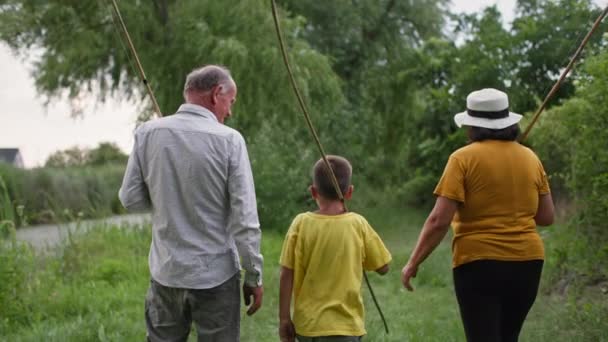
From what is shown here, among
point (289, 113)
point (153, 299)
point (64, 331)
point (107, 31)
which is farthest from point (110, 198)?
point (153, 299)

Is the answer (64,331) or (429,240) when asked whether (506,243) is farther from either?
(64,331)

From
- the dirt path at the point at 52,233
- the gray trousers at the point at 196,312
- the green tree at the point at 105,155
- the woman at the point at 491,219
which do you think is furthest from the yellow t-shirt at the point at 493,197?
the green tree at the point at 105,155

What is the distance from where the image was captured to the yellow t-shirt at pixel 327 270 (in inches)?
141

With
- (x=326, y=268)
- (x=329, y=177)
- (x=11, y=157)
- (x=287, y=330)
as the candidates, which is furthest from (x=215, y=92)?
(x=11, y=157)

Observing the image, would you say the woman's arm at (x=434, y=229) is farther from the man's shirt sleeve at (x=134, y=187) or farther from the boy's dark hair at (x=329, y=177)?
the man's shirt sleeve at (x=134, y=187)

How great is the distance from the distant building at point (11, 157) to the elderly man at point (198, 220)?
15.2 m

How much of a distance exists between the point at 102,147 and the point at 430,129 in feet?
38.5

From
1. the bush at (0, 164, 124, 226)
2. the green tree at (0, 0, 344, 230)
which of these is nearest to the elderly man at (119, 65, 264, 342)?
the green tree at (0, 0, 344, 230)

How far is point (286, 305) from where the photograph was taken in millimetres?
3621

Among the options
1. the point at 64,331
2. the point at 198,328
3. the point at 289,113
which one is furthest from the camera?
the point at 289,113

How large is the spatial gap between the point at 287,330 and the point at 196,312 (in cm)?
42

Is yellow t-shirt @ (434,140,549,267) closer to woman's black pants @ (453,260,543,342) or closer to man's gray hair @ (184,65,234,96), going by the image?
woman's black pants @ (453,260,543,342)

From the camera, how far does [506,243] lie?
356 cm

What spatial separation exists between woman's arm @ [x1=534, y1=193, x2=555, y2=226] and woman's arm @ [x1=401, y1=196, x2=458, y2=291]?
46cm
